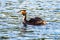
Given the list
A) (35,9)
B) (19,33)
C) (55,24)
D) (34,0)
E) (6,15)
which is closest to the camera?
(19,33)

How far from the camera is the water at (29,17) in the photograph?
11019 mm

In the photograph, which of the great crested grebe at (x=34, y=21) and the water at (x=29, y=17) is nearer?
the water at (x=29, y=17)

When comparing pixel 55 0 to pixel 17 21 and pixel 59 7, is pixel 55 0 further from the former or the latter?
pixel 17 21

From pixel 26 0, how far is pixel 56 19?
9.29 feet

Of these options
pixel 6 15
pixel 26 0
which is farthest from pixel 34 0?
pixel 6 15

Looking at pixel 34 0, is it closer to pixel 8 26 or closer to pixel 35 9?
pixel 35 9

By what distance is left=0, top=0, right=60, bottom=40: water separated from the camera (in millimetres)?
11019

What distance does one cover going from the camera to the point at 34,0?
14992 millimetres

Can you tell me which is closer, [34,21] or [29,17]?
[34,21]

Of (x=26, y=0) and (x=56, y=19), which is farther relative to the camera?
(x=26, y=0)

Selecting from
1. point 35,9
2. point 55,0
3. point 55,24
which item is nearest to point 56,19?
point 55,24

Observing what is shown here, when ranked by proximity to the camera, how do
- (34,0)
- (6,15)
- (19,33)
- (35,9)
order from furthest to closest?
1. (34,0)
2. (35,9)
3. (6,15)
4. (19,33)

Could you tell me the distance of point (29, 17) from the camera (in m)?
12.9

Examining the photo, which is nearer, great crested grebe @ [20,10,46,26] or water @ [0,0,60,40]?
water @ [0,0,60,40]
